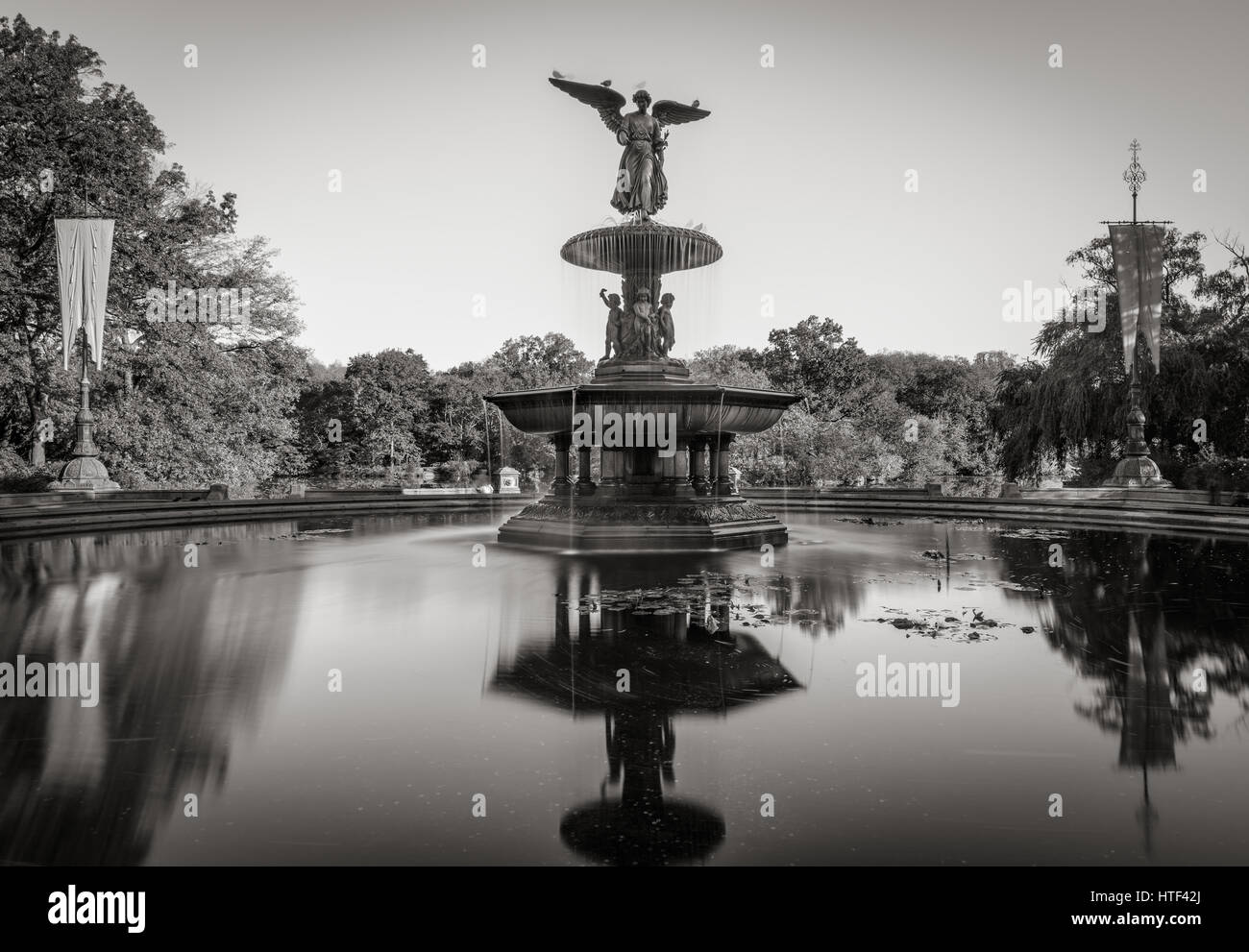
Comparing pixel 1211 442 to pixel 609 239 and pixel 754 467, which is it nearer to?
pixel 754 467

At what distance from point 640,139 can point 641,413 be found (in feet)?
17.0

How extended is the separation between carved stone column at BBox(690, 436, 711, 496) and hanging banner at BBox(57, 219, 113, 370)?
13.8 metres

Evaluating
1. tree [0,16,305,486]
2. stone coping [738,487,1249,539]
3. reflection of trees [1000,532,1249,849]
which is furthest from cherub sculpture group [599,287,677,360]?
tree [0,16,305,486]

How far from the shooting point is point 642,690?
13.7 feet

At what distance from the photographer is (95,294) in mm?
17531

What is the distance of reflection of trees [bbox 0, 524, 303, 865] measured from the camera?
265 centimetres

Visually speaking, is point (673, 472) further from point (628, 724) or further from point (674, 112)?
point (628, 724)

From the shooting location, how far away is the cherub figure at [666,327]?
13.7 m

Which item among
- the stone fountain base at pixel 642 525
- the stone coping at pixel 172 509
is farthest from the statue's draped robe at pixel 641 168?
the stone coping at pixel 172 509

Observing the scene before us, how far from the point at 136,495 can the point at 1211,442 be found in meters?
30.2

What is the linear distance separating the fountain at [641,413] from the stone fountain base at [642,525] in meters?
0.02

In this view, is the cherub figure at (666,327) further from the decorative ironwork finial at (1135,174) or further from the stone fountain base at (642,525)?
the decorative ironwork finial at (1135,174)

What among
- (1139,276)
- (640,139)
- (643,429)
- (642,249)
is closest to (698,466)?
(643,429)

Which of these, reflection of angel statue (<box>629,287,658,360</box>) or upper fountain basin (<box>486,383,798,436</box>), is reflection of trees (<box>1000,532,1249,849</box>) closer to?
upper fountain basin (<box>486,383,798,436</box>)
